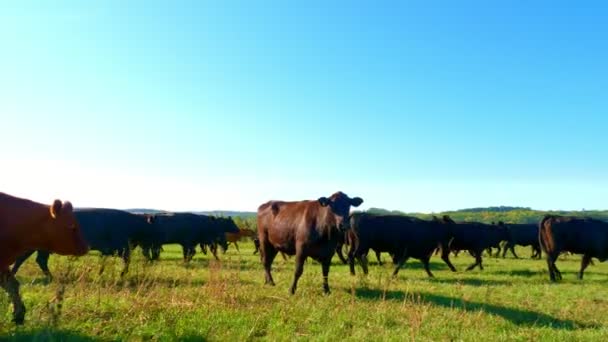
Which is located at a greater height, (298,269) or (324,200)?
(324,200)

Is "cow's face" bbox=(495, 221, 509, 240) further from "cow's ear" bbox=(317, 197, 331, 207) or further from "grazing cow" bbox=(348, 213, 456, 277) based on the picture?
"cow's ear" bbox=(317, 197, 331, 207)

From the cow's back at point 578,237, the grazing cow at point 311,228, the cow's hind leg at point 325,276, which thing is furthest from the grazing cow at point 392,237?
the cow's hind leg at point 325,276

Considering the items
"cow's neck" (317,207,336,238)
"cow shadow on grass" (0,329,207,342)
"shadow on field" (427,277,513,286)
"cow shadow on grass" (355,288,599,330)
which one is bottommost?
"shadow on field" (427,277,513,286)

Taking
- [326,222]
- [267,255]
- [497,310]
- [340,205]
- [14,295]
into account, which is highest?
[340,205]

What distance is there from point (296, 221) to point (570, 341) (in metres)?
6.34

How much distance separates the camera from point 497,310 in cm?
1023

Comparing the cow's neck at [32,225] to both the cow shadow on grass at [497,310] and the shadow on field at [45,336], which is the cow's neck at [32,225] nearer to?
the shadow on field at [45,336]

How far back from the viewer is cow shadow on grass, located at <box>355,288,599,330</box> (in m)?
9.18

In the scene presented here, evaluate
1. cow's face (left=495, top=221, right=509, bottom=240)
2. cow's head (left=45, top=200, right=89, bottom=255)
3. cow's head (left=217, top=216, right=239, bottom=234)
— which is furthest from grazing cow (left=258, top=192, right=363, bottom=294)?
cow's face (left=495, top=221, right=509, bottom=240)

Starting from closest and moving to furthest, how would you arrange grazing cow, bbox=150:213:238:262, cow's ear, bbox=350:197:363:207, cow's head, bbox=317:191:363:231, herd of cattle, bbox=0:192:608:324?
herd of cattle, bbox=0:192:608:324, cow's head, bbox=317:191:363:231, cow's ear, bbox=350:197:363:207, grazing cow, bbox=150:213:238:262

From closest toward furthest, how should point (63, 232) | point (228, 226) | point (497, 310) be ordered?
point (63, 232), point (497, 310), point (228, 226)

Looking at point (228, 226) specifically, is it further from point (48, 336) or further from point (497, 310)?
point (48, 336)

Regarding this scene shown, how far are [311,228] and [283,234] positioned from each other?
1.26 meters

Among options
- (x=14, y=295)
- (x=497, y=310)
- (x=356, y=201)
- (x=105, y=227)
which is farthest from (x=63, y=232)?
(x=105, y=227)
